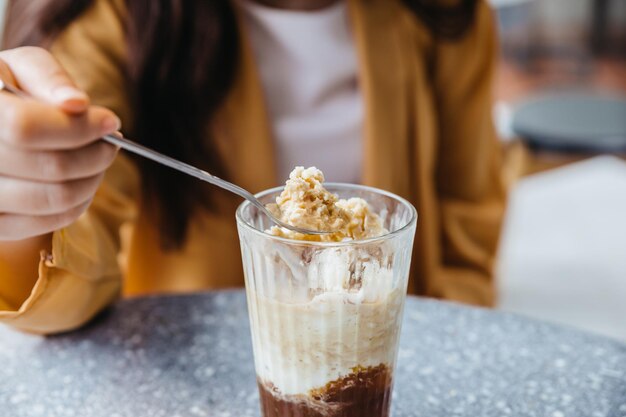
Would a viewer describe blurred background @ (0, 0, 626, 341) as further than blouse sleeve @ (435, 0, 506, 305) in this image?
Yes

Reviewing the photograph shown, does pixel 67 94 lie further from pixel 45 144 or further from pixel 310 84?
pixel 310 84

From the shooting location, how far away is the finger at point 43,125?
408mm

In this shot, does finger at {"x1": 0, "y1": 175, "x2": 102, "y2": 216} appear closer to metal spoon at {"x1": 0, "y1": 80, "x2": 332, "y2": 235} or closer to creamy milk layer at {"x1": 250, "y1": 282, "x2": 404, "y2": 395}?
metal spoon at {"x1": 0, "y1": 80, "x2": 332, "y2": 235}

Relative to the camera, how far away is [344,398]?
0.49 meters

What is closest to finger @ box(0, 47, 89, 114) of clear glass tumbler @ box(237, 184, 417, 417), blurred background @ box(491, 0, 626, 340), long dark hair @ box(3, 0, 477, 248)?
clear glass tumbler @ box(237, 184, 417, 417)

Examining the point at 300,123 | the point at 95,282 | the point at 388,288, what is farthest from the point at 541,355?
the point at 300,123

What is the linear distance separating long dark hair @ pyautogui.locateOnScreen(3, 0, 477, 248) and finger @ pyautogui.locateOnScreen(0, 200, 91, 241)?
44cm

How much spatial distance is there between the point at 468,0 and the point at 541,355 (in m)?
0.72

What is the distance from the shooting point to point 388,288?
48cm

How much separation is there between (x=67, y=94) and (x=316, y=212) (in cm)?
18

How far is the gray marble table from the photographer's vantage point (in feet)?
1.91

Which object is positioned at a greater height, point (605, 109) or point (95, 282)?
point (95, 282)

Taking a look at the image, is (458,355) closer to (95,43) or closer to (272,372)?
(272,372)

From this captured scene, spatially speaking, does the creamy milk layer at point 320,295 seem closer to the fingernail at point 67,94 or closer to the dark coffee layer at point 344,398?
the dark coffee layer at point 344,398
